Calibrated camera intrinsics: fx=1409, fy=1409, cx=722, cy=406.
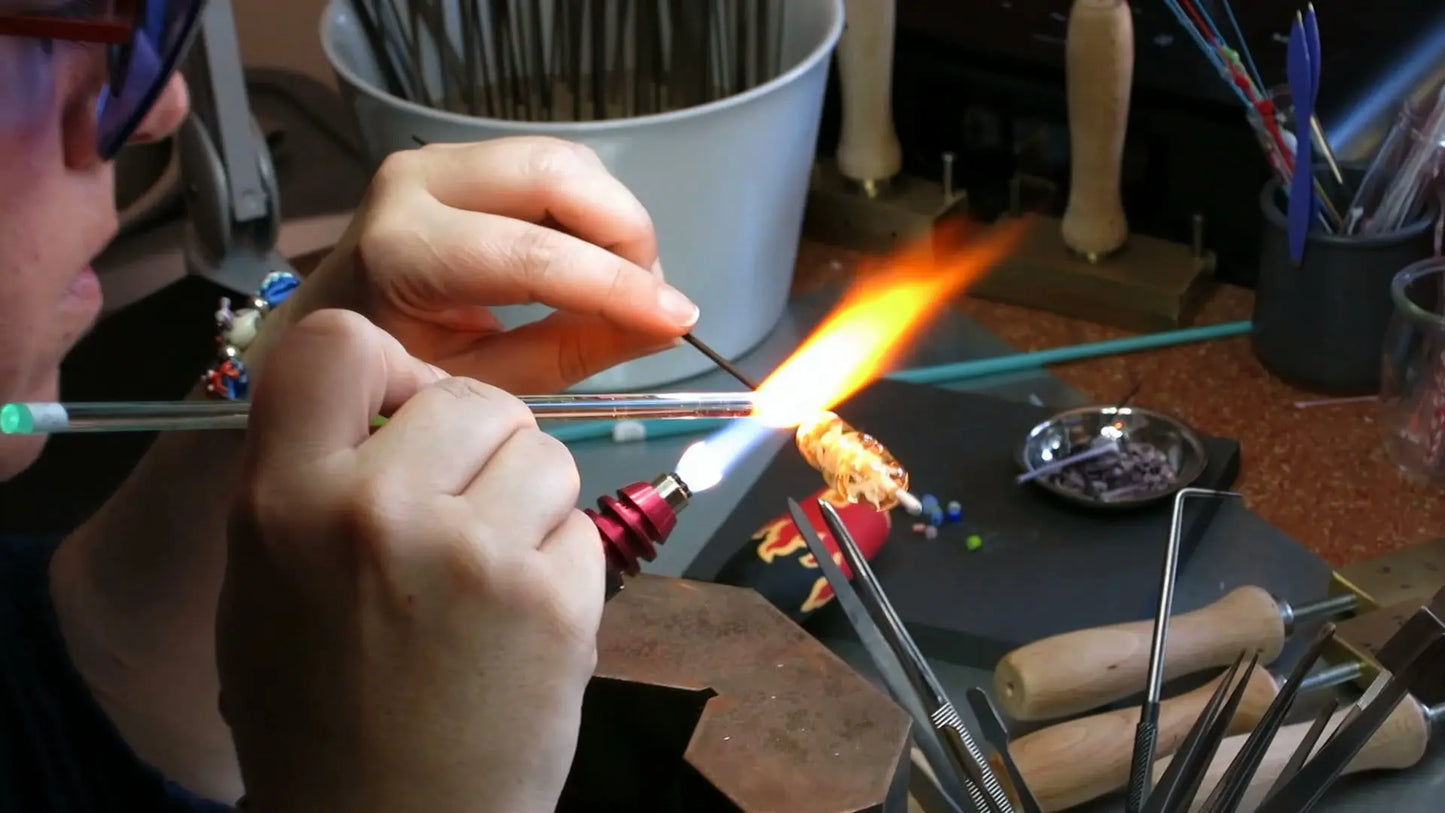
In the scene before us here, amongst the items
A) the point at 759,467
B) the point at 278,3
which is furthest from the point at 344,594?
the point at 278,3

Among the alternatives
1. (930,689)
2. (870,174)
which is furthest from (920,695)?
(870,174)

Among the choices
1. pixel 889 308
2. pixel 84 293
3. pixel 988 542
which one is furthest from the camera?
pixel 889 308

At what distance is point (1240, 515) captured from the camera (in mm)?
902

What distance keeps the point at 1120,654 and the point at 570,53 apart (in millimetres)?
593

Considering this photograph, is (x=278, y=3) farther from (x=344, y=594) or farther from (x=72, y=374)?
(x=344, y=594)

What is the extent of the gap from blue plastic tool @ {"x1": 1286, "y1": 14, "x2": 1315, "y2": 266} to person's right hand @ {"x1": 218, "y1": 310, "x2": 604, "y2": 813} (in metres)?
0.60

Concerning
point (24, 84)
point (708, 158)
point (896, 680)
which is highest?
point (24, 84)

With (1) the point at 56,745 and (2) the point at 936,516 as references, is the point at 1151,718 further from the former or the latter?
(1) the point at 56,745

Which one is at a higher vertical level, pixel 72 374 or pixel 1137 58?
pixel 1137 58

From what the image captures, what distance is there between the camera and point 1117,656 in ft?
2.41

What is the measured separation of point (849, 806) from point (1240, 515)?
0.47 metres

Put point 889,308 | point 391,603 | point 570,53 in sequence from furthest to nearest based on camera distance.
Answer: point 889,308 → point 570,53 → point 391,603

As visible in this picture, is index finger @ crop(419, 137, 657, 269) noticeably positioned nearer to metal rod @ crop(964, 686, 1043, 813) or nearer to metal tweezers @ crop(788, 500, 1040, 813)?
metal tweezers @ crop(788, 500, 1040, 813)

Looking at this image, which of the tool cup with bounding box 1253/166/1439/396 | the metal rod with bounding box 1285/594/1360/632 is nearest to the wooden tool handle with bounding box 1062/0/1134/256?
the tool cup with bounding box 1253/166/1439/396
